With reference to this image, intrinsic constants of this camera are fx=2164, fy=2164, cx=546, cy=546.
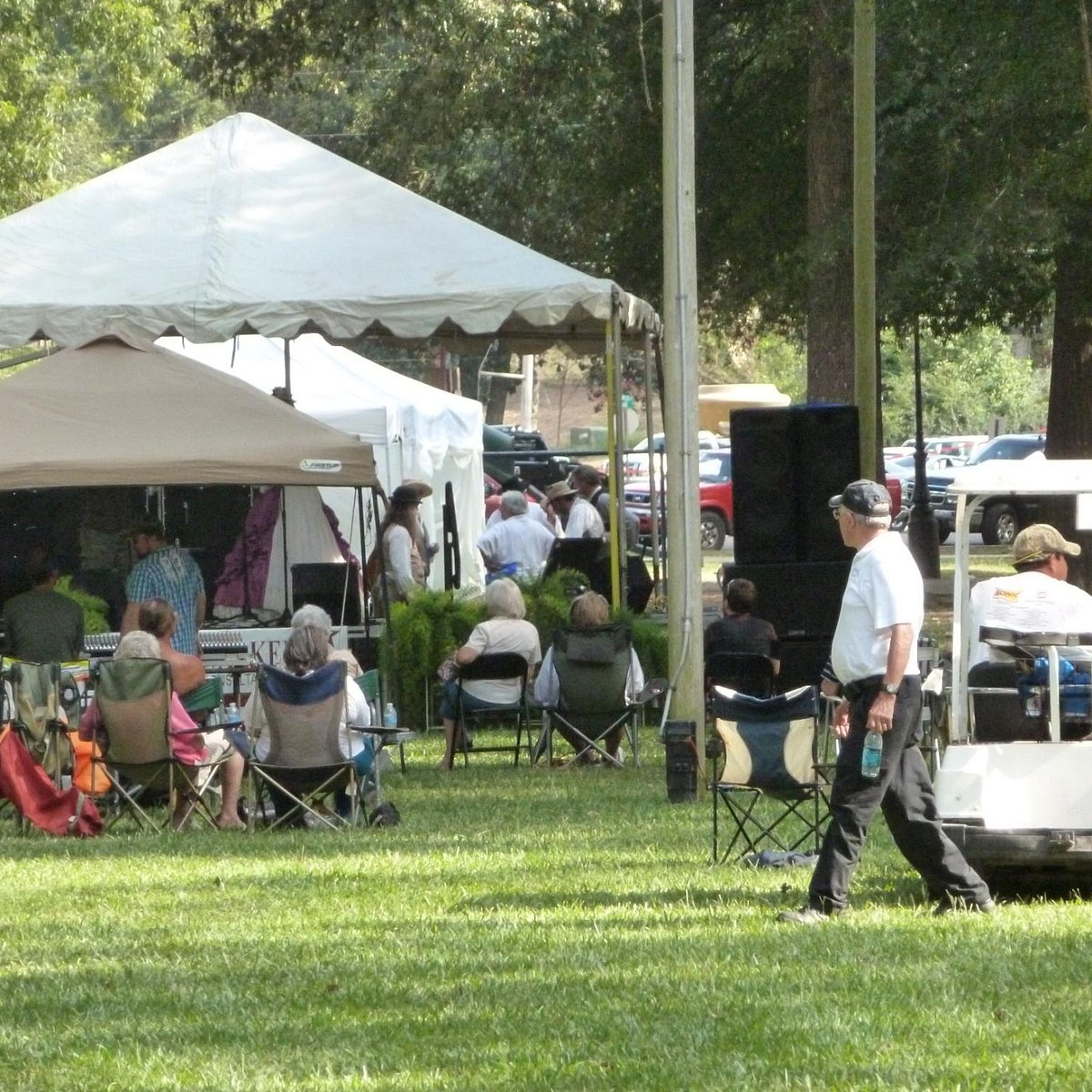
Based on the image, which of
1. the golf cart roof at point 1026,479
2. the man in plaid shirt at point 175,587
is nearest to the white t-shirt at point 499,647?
the man in plaid shirt at point 175,587

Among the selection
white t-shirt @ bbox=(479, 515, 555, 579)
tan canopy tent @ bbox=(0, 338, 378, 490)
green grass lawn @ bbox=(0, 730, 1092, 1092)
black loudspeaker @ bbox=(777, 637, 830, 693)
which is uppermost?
tan canopy tent @ bbox=(0, 338, 378, 490)

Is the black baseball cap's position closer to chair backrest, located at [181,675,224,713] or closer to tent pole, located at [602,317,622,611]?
chair backrest, located at [181,675,224,713]

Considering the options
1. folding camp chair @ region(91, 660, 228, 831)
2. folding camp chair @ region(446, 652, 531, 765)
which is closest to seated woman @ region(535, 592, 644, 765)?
folding camp chair @ region(446, 652, 531, 765)

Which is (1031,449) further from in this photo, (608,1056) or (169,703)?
(608,1056)

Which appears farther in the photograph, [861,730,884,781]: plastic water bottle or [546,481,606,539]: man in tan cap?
[546,481,606,539]: man in tan cap

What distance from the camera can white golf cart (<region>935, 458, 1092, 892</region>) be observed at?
26.2ft

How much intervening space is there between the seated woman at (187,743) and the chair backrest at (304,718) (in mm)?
345

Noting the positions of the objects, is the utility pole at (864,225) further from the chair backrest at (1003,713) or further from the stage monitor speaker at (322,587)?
the chair backrest at (1003,713)

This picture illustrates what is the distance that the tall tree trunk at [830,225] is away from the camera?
20703mm

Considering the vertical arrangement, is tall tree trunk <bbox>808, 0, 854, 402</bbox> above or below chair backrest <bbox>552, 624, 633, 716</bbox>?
above

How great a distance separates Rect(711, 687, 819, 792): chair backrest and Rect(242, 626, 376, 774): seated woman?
233 centimetres

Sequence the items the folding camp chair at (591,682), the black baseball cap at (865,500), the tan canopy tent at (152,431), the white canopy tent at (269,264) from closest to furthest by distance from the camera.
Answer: the black baseball cap at (865,500) < the tan canopy tent at (152,431) < the folding camp chair at (591,682) < the white canopy tent at (269,264)

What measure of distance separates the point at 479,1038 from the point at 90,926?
2.52 meters

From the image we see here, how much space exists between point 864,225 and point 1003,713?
1020cm
